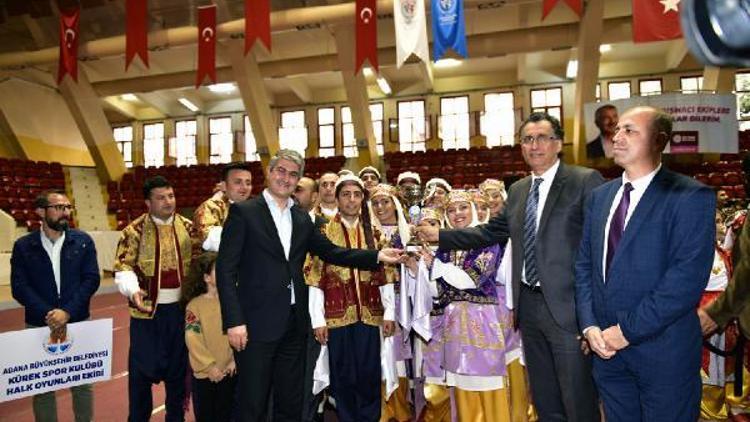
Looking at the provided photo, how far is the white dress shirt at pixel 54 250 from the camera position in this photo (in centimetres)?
354

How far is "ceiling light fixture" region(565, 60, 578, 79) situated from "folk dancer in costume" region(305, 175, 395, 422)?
1500 cm

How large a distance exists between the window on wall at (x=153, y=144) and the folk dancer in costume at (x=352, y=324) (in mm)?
19607

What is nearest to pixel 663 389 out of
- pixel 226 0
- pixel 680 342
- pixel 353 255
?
pixel 680 342

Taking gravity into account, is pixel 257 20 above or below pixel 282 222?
above

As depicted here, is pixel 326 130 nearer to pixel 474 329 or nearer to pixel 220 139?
pixel 220 139

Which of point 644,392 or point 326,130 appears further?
point 326,130

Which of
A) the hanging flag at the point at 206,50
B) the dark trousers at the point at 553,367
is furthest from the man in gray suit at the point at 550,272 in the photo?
the hanging flag at the point at 206,50

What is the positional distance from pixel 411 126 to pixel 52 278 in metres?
16.7

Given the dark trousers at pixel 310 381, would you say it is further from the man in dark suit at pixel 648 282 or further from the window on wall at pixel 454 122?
the window on wall at pixel 454 122

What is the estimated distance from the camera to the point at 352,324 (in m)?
3.45

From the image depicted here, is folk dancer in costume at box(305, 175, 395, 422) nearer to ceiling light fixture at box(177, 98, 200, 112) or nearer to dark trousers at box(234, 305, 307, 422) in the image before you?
dark trousers at box(234, 305, 307, 422)

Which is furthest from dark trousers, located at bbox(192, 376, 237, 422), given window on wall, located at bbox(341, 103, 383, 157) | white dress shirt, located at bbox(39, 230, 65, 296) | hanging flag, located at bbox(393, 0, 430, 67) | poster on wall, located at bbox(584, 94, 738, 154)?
window on wall, located at bbox(341, 103, 383, 157)

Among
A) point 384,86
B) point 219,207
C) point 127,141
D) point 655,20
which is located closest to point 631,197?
point 219,207

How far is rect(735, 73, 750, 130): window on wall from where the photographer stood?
1630cm
